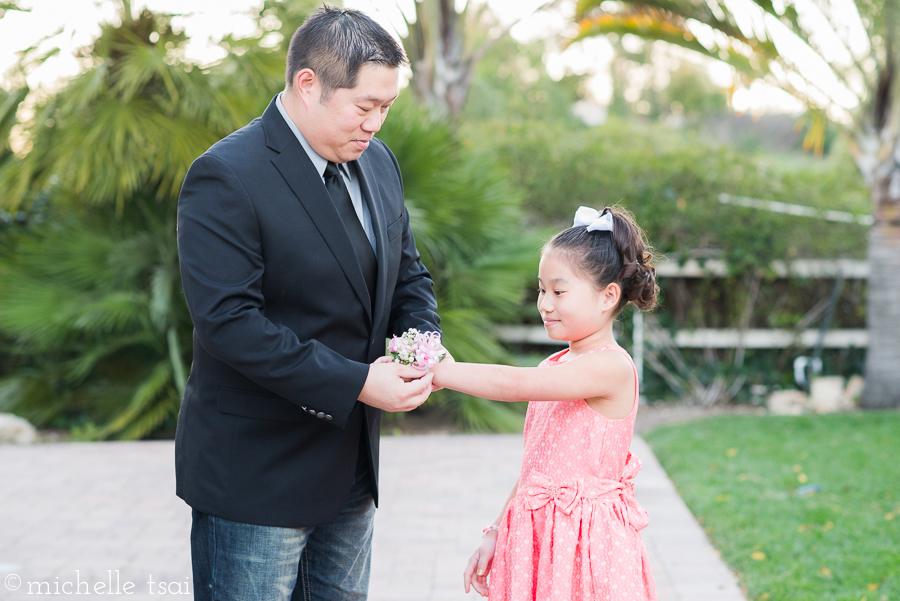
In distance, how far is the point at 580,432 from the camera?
6.59ft

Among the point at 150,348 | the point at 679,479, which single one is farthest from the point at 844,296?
the point at 150,348

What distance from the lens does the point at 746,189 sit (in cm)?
732

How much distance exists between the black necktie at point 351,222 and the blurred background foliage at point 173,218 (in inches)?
150

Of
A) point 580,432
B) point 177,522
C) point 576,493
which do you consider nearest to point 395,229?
point 580,432

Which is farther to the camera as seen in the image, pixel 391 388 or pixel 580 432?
pixel 580 432

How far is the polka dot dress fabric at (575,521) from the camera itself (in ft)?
6.34

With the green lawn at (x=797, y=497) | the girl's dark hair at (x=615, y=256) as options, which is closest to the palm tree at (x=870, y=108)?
the green lawn at (x=797, y=497)

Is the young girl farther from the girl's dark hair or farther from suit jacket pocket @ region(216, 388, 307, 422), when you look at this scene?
suit jacket pocket @ region(216, 388, 307, 422)

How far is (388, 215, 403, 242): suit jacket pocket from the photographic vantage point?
6.79 feet

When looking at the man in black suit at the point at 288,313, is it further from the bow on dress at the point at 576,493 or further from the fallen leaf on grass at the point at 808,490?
the fallen leaf on grass at the point at 808,490

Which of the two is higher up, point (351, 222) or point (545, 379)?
point (351, 222)

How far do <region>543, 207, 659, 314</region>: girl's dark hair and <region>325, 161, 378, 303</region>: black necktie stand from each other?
0.45 meters

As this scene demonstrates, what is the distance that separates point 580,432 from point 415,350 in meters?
0.48

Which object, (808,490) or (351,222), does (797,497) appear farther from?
(351,222)
